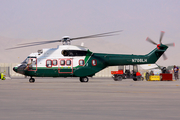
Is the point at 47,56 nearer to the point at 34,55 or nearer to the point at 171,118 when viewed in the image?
the point at 34,55

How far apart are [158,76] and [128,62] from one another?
6684 millimetres

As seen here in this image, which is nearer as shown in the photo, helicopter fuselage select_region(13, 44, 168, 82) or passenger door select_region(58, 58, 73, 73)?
helicopter fuselage select_region(13, 44, 168, 82)

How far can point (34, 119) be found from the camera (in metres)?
9.09

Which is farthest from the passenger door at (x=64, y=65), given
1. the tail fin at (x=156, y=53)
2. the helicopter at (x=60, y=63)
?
the tail fin at (x=156, y=53)

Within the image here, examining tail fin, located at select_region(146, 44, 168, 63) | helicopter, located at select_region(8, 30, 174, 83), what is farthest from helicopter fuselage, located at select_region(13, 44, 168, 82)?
tail fin, located at select_region(146, 44, 168, 63)

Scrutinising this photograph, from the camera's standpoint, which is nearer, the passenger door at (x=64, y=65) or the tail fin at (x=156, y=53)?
the passenger door at (x=64, y=65)

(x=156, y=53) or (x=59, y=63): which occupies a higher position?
(x=156, y=53)

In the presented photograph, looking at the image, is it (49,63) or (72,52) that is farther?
(49,63)

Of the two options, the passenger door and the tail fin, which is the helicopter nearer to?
the passenger door

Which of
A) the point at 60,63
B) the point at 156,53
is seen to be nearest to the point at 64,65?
the point at 60,63

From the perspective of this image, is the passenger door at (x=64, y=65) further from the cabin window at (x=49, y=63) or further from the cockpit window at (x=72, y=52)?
the cabin window at (x=49, y=63)

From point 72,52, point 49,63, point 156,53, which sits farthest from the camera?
point 156,53

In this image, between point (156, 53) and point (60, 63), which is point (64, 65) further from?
point (156, 53)

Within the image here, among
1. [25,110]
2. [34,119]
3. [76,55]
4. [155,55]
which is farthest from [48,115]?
[155,55]
